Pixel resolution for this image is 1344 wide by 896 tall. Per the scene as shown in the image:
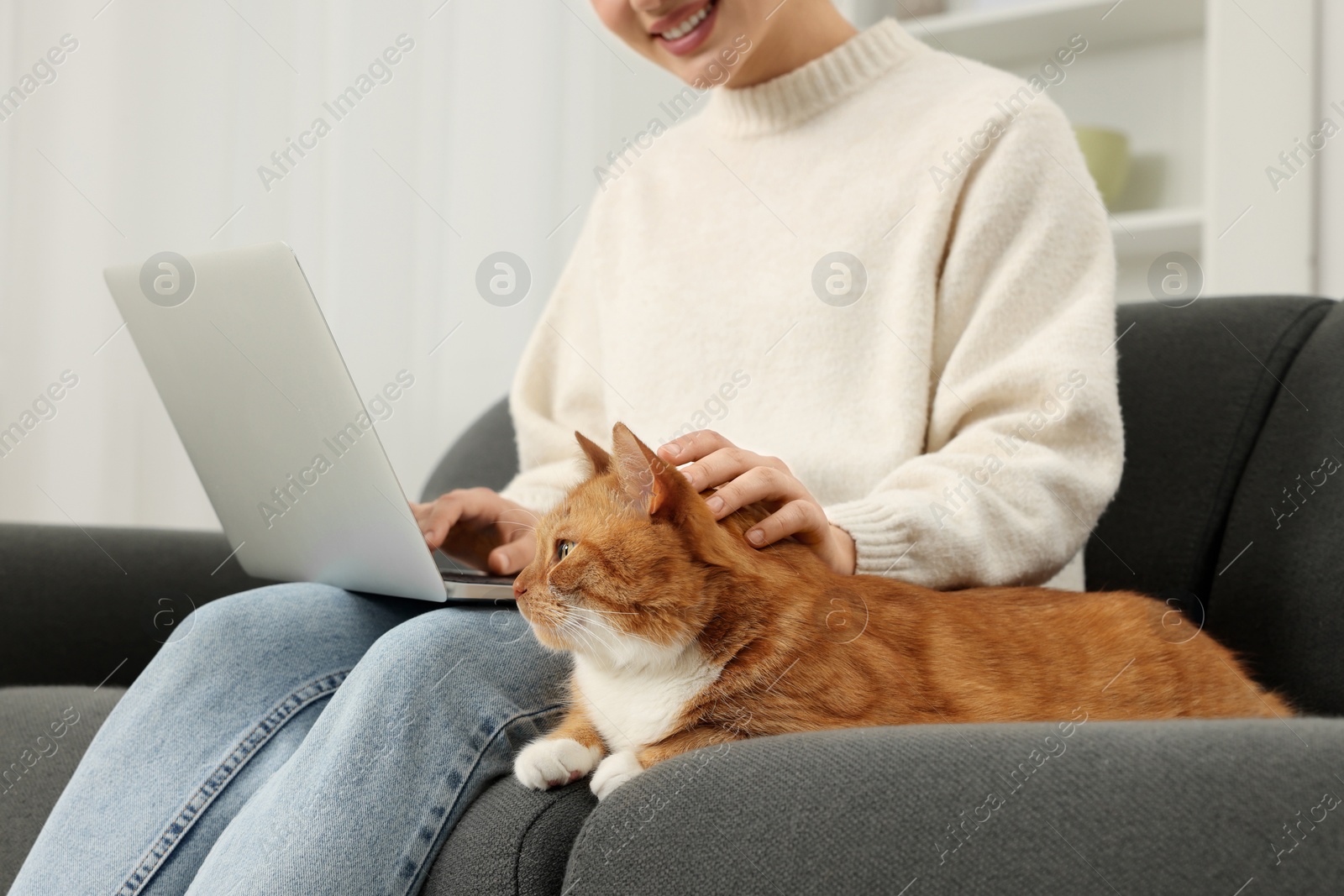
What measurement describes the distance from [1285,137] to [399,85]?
71.3 inches

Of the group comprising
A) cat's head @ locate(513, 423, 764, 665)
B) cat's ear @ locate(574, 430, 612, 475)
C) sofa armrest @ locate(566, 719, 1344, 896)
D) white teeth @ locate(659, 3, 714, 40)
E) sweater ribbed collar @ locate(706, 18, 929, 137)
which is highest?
white teeth @ locate(659, 3, 714, 40)

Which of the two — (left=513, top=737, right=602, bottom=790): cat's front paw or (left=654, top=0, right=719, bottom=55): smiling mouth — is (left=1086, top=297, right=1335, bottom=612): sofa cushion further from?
(left=513, top=737, right=602, bottom=790): cat's front paw

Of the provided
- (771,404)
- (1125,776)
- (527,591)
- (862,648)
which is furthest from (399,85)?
(1125,776)

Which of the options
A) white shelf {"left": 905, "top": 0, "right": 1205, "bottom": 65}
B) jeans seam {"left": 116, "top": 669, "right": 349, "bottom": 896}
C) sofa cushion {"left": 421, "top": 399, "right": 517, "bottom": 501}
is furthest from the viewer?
white shelf {"left": 905, "top": 0, "right": 1205, "bottom": 65}

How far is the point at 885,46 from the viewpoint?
1.24m

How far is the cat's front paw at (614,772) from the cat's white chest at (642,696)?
0.03 m

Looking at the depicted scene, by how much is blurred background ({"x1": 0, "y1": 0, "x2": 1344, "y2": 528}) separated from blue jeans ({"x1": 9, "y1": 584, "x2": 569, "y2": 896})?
1148 millimetres

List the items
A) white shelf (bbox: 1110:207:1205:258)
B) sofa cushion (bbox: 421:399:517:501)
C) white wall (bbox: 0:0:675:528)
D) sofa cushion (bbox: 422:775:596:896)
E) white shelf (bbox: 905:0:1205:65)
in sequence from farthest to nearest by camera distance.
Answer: white shelf (bbox: 905:0:1205:65) < white shelf (bbox: 1110:207:1205:258) < white wall (bbox: 0:0:675:528) < sofa cushion (bbox: 421:399:517:501) < sofa cushion (bbox: 422:775:596:896)

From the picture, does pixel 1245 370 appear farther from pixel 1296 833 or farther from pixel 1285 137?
pixel 1285 137

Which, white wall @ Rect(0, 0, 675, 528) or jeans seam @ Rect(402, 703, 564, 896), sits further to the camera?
white wall @ Rect(0, 0, 675, 528)

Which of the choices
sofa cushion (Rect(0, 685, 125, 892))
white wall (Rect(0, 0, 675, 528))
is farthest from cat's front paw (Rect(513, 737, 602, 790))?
white wall (Rect(0, 0, 675, 528))

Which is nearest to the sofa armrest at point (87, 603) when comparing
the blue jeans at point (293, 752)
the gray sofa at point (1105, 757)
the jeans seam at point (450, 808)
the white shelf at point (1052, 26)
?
the gray sofa at point (1105, 757)

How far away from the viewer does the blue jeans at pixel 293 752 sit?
2.32 feet

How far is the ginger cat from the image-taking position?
0.70 m
